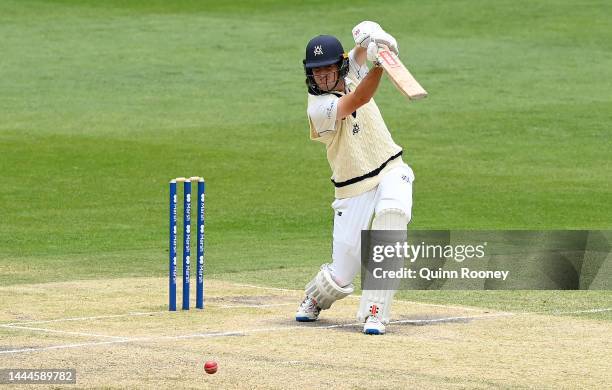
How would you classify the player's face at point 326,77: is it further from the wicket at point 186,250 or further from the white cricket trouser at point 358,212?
Result: the wicket at point 186,250

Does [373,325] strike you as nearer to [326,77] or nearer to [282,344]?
[282,344]

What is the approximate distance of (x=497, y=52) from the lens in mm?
32344

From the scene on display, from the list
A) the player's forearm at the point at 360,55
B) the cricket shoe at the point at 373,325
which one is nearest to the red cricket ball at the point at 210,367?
the cricket shoe at the point at 373,325

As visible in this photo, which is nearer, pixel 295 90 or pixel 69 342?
pixel 69 342

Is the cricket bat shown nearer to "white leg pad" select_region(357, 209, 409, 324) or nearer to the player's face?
the player's face

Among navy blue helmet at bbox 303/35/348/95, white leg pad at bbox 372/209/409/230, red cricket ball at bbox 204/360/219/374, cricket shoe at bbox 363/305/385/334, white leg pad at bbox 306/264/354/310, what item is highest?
navy blue helmet at bbox 303/35/348/95

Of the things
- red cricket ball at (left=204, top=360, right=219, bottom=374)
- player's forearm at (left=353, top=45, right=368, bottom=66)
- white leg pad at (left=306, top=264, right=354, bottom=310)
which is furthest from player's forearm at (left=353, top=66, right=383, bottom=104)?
red cricket ball at (left=204, top=360, right=219, bottom=374)

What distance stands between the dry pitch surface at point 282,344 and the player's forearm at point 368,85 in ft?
5.50

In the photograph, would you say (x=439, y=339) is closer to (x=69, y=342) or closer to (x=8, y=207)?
(x=69, y=342)

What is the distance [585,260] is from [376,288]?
4.03 metres

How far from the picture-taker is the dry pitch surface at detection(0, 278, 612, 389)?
8.82 metres

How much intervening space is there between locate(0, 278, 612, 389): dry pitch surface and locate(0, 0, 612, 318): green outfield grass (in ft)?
3.74

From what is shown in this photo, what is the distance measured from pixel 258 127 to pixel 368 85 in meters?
15.5

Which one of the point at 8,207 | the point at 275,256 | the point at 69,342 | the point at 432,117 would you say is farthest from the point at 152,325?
the point at 432,117
